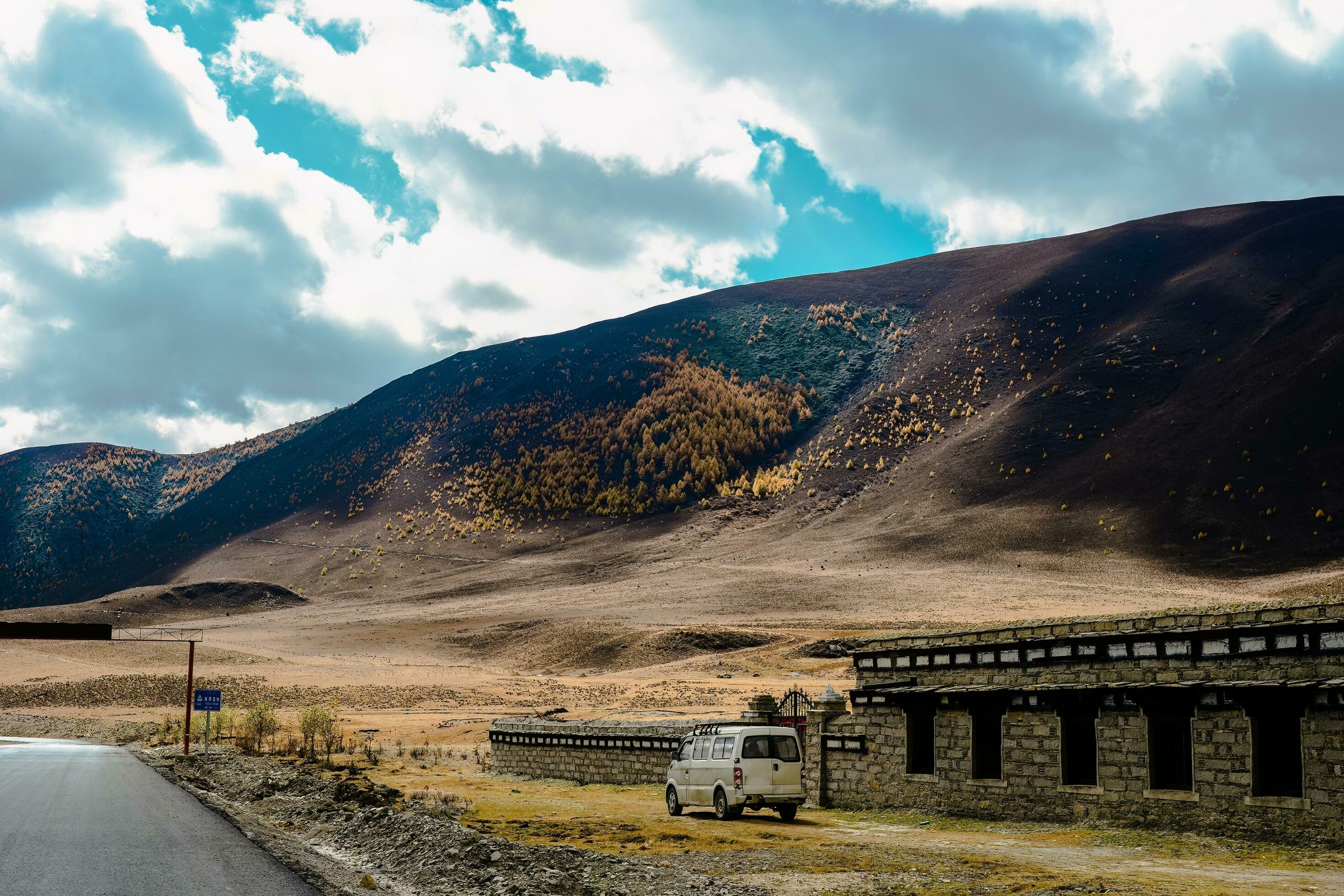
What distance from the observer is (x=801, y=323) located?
580 feet

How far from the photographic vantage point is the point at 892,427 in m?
138

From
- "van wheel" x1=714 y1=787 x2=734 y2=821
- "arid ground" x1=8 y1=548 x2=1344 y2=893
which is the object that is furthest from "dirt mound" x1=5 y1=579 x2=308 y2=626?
"van wheel" x1=714 y1=787 x2=734 y2=821

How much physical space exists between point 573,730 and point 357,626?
70.2 m

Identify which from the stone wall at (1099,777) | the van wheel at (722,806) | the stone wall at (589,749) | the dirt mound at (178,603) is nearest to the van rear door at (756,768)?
the van wheel at (722,806)

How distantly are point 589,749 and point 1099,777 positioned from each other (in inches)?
649

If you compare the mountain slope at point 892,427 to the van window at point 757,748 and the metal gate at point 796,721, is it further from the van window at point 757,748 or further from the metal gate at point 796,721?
the van window at point 757,748

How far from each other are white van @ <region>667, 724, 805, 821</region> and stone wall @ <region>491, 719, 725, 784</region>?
584 centimetres

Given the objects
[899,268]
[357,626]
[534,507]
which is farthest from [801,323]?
[357,626]

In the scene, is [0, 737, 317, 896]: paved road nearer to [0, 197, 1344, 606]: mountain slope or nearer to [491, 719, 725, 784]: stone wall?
[491, 719, 725, 784]: stone wall

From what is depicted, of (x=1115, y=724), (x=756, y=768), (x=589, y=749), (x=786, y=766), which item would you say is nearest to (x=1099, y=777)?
(x=1115, y=724)

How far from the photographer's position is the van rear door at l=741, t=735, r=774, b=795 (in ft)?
68.8

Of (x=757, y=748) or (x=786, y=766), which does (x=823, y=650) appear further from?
(x=757, y=748)

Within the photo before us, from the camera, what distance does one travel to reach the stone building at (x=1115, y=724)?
15.2m

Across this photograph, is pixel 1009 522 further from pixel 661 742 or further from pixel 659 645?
pixel 661 742
